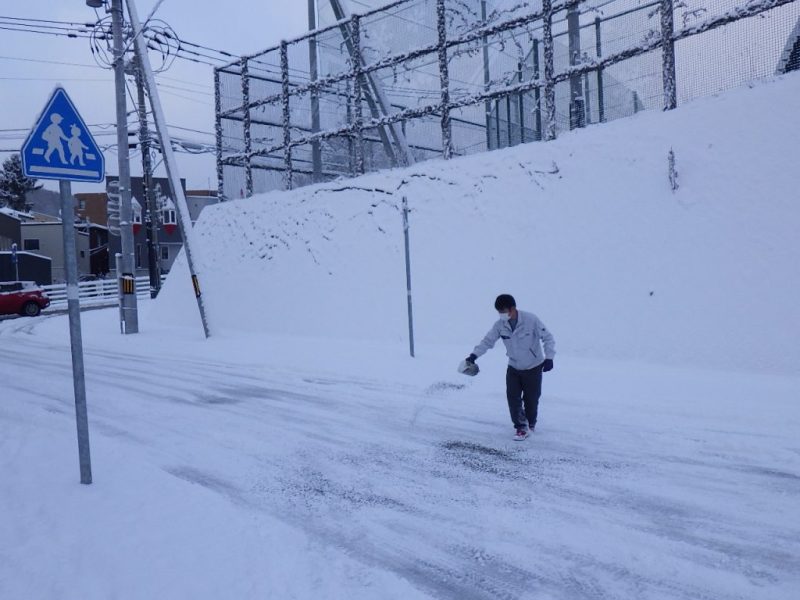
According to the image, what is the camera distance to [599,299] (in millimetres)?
9969

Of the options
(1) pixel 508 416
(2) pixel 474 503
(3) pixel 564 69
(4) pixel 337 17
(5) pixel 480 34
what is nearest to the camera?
(2) pixel 474 503

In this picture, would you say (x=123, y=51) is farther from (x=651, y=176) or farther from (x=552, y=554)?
(x=552, y=554)

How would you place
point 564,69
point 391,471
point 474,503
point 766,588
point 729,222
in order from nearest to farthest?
point 766,588
point 474,503
point 391,471
point 729,222
point 564,69

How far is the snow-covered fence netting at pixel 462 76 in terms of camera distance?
385 inches

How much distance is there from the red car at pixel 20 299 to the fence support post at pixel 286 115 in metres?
17.1

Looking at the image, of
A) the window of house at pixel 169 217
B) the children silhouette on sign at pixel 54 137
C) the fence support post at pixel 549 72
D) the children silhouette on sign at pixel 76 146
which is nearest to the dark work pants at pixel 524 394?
the children silhouette on sign at pixel 76 146

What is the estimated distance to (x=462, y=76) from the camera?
13180mm

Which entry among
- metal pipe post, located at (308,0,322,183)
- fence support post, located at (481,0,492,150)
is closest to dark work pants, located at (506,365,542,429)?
fence support post, located at (481,0,492,150)

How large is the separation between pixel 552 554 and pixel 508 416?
337 centimetres

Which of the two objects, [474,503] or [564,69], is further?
[564,69]

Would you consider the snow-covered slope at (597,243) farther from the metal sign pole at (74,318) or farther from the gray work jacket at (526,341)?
the metal sign pole at (74,318)

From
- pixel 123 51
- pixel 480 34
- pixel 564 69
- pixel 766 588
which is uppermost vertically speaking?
pixel 123 51

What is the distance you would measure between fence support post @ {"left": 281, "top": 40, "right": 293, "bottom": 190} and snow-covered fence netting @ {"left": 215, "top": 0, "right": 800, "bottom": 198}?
1.4 inches

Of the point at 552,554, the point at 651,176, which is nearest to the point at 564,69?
the point at 651,176
